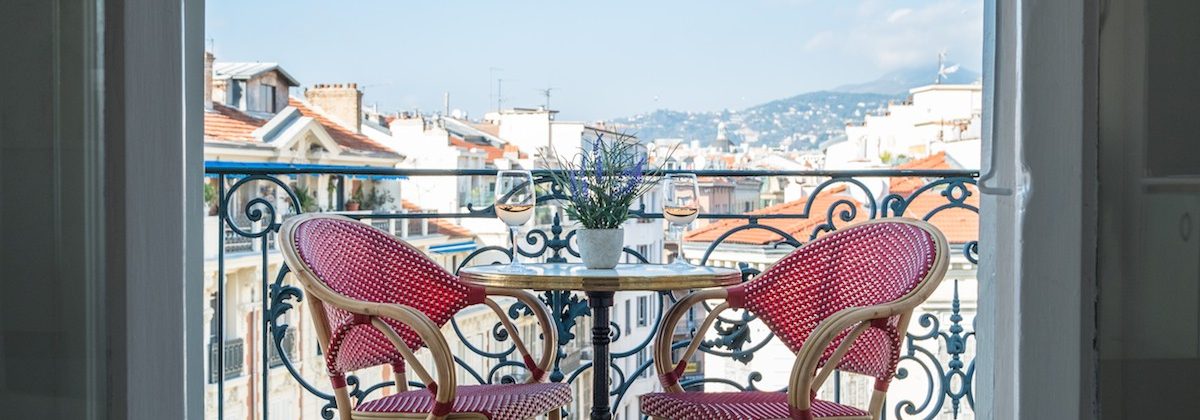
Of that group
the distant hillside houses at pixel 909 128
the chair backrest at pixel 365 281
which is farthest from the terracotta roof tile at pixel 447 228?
the chair backrest at pixel 365 281

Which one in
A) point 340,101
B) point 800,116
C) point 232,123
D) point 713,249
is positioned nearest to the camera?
point 713,249

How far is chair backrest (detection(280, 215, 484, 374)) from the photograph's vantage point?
2400 mm

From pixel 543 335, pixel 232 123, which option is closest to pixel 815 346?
pixel 543 335

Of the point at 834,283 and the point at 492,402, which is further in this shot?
the point at 834,283

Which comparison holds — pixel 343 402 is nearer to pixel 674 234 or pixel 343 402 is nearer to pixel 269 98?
pixel 674 234

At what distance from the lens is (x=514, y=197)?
258 centimetres

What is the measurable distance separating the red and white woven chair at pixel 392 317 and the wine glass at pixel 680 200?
0.40 meters

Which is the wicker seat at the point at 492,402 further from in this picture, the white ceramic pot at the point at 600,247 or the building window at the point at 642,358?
the building window at the point at 642,358

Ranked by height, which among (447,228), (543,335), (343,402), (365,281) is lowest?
(447,228)

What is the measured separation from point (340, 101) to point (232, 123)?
4017mm

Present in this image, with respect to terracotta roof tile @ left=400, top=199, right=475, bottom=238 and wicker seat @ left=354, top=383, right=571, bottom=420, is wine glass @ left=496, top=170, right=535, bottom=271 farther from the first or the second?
terracotta roof tile @ left=400, top=199, right=475, bottom=238
